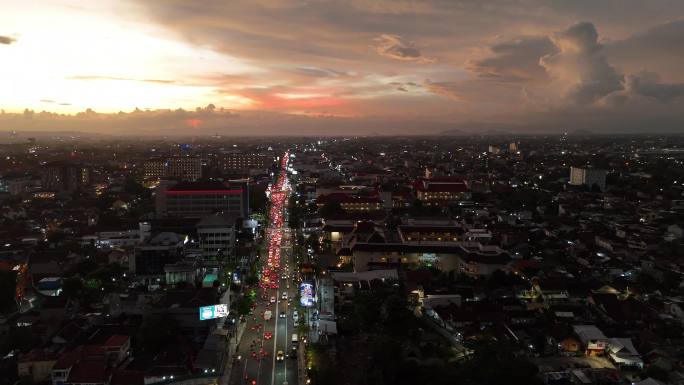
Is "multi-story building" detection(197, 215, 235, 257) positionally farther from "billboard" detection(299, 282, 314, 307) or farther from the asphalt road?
"billboard" detection(299, 282, 314, 307)

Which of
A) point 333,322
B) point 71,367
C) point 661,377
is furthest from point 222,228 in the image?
point 661,377

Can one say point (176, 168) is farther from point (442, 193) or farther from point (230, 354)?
point (230, 354)

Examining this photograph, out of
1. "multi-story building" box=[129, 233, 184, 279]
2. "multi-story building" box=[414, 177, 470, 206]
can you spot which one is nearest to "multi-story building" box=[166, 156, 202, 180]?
"multi-story building" box=[414, 177, 470, 206]

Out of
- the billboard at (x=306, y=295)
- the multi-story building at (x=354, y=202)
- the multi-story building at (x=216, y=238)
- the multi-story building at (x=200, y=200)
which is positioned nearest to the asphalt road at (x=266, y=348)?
the billboard at (x=306, y=295)

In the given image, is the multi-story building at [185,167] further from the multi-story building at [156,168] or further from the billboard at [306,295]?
the billboard at [306,295]

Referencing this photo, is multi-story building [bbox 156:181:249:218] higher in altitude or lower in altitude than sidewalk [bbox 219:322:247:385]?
higher

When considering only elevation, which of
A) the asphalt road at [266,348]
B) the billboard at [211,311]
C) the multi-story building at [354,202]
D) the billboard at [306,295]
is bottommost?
the asphalt road at [266,348]
